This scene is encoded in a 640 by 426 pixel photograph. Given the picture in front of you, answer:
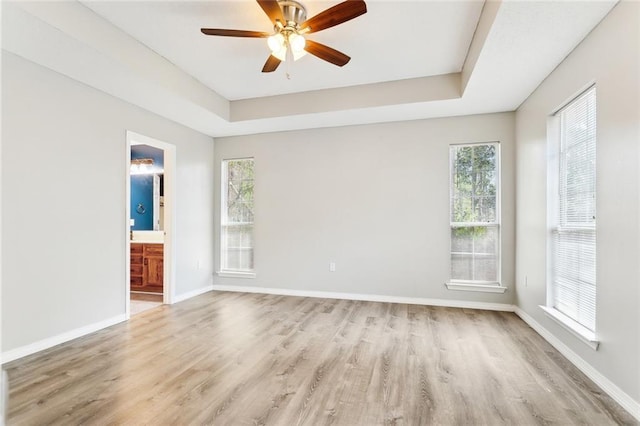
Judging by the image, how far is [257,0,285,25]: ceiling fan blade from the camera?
207 centimetres

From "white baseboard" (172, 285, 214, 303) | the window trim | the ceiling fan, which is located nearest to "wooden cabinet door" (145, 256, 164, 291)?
"white baseboard" (172, 285, 214, 303)

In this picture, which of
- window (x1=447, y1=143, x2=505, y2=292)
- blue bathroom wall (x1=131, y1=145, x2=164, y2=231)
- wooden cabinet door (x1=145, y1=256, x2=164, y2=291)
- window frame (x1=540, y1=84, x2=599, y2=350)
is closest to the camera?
window frame (x1=540, y1=84, x2=599, y2=350)

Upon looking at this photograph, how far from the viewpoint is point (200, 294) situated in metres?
4.96

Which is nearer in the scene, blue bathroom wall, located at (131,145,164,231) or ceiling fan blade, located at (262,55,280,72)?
ceiling fan blade, located at (262,55,280,72)

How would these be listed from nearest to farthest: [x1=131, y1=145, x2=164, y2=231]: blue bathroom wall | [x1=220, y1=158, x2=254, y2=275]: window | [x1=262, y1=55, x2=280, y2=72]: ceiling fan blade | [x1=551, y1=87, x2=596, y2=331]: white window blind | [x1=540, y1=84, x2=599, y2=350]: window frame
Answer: [x1=551, y1=87, x2=596, y2=331]: white window blind, [x1=262, y1=55, x2=280, y2=72]: ceiling fan blade, [x1=540, y1=84, x2=599, y2=350]: window frame, [x1=220, y1=158, x2=254, y2=275]: window, [x1=131, y1=145, x2=164, y2=231]: blue bathroom wall

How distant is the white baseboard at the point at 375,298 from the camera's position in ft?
13.5

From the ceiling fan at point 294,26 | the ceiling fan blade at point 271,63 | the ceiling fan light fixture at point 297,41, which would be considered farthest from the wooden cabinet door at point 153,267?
the ceiling fan light fixture at point 297,41

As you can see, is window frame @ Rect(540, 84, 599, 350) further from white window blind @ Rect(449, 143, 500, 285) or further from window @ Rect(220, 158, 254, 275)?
window @ Rect(220, 158, 254, 275)

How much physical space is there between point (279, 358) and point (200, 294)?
9.07 feet

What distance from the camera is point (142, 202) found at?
18.6 feet

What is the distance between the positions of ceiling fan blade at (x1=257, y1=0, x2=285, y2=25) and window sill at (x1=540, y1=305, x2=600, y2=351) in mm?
3256

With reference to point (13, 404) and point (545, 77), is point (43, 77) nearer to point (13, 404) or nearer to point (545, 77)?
point (13, 404)

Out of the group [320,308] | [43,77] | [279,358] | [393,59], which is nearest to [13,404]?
[279,358]

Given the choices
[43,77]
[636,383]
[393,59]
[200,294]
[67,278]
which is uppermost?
[393,59]
